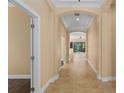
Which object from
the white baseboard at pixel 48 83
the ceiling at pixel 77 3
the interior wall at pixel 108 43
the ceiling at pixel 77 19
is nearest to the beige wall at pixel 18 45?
the white baseboard at pixel 48 83

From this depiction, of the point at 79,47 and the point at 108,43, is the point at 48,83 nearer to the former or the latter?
the point at 108,43

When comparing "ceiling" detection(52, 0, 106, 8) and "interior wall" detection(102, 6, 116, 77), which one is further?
"interior wall" detection(102, 6, 116, 77)

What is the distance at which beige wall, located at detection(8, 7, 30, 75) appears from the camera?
685 cm

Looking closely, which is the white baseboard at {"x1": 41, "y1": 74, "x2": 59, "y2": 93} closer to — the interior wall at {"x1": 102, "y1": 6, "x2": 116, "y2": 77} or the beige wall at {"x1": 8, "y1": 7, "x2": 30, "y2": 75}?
the beige wall at {"x1": 8, "y1": 7, "x2": 30, "y2": 75}

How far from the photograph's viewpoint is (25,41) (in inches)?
271

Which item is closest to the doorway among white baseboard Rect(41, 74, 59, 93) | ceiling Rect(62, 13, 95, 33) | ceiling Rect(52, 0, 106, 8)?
ceiling Rect(62, 13, 95, 33)

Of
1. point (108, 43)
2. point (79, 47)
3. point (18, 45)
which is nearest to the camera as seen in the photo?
point (108, 43)

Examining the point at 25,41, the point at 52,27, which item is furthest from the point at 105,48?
the point at 25,41

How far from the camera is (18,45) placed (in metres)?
6.87

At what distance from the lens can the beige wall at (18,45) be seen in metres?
6.85

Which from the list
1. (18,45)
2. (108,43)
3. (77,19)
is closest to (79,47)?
(77,19)
